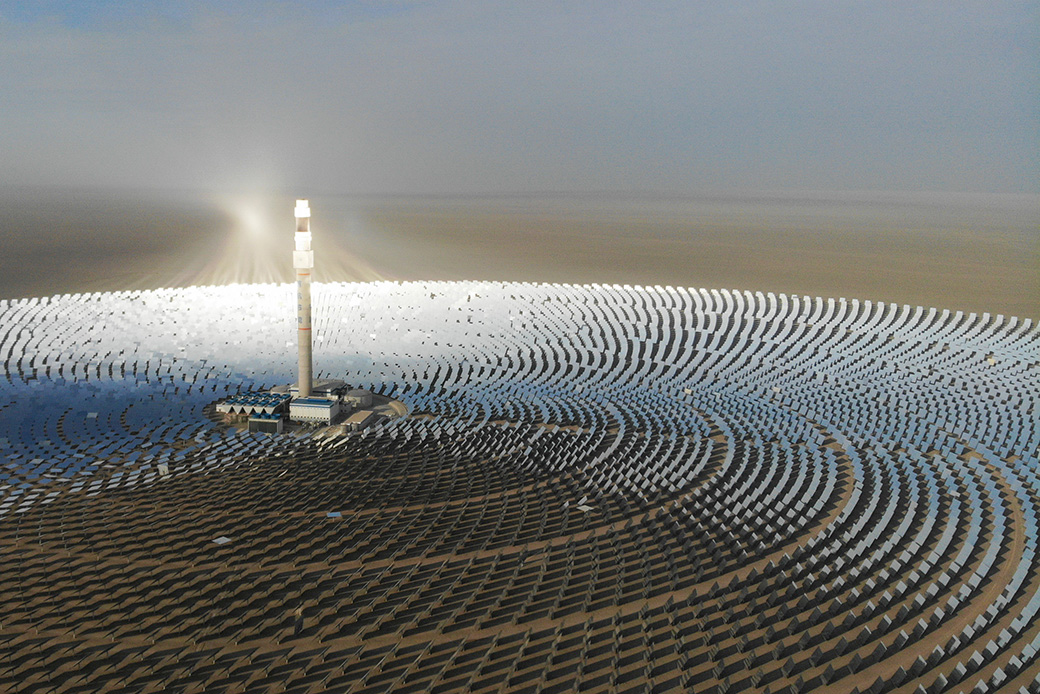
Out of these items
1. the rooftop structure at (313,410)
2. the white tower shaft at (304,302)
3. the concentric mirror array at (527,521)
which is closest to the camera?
the concentric mirror array at (527,521)

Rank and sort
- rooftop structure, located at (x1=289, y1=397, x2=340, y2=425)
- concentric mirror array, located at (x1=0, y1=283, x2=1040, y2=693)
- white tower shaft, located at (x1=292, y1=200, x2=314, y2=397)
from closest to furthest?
concentric mirror array, located at (x1=0, y1=283, x2=1040, y2=693), rooftop structure, located at (x1=289, y1=397, x2=340, y2=425), white tower shaft, located at (x1=292, y1=200, x2=314, y2=397)

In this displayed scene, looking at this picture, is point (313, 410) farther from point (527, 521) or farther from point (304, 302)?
point (527, 521)

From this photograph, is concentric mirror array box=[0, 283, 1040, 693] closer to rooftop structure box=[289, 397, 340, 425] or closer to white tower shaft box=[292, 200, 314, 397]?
rooftop structure box=[289, 397, 340, 425]

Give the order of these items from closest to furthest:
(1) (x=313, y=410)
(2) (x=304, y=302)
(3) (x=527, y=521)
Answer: (3) (x=527, y=521) < (1) (x=313, y=410) < (2) (x=304, y=302)

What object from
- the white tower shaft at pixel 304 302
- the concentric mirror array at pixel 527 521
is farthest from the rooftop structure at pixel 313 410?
the white tower shaft at pixel 304 302

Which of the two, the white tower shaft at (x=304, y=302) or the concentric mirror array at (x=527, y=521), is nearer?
the concentric mirror array at (x=527, y=521)

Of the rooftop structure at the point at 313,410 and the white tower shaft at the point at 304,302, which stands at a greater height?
the white tower shaft at the point at 304,302

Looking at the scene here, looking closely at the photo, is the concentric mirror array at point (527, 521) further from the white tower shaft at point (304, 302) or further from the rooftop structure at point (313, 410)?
the white tower shaft at point (304, 302)

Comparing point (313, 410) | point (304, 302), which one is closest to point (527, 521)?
point (313, 410)

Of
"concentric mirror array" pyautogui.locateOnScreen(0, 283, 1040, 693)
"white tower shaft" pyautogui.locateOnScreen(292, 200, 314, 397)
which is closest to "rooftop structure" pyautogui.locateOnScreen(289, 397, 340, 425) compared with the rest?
"concentric mirror array" pyautogui.locateOnScreen(0, 283, 1040, 693)

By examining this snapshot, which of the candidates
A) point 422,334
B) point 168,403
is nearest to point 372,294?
point 422,334
